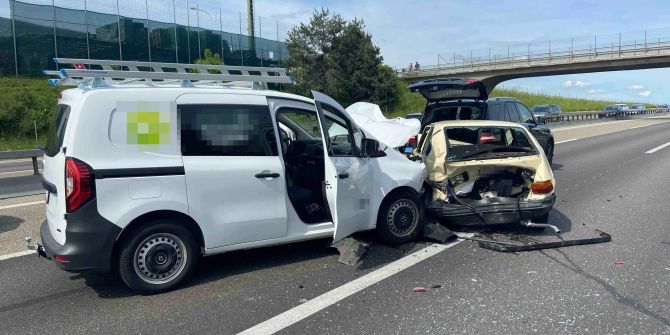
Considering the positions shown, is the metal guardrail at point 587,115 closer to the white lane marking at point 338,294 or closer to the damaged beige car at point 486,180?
the damaged beige car at point 486,180

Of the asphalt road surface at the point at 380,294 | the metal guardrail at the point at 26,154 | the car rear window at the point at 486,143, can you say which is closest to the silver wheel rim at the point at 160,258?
the asphalt road surface at the point at 380,294

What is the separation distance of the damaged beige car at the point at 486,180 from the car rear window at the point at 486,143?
0.01 metres

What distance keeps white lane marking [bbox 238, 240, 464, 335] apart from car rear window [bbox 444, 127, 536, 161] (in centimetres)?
143

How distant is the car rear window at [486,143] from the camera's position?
6.35 metres

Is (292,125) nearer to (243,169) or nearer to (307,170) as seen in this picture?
(307,170)

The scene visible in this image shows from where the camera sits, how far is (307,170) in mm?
5609

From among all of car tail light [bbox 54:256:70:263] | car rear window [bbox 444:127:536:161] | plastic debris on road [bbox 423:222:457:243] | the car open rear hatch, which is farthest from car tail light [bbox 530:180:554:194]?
car tail light [bbox 54:256:70:263]

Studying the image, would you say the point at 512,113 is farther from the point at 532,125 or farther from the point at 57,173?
the point at 57,173

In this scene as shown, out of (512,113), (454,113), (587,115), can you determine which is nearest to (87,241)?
(454,113)

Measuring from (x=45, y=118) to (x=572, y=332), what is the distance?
25.9 m

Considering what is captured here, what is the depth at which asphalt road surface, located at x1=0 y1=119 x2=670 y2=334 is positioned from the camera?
3684 millimetres

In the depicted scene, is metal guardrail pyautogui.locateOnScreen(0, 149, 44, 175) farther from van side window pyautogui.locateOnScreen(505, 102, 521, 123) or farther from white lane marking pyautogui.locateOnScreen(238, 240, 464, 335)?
van side window pyautogui.locateOnScreen(505, 102, 521, 123)

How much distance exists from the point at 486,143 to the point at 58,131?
5395mm

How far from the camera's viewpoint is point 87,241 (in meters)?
3.97
